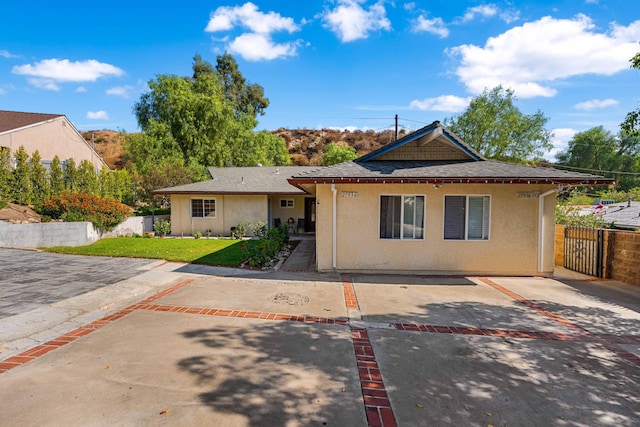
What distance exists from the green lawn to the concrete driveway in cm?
374

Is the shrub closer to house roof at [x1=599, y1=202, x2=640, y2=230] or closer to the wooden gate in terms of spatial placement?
the wooden gate

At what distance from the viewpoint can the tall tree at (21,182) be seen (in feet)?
49.1

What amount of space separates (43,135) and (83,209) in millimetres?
12893

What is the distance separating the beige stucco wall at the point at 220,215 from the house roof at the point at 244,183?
0.59 meters

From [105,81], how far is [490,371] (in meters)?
37.0

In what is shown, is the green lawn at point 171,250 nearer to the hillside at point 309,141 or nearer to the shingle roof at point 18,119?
the shingle roof at point 18,119

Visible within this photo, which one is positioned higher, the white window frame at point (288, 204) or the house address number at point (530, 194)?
the house address number at point (530, 194)

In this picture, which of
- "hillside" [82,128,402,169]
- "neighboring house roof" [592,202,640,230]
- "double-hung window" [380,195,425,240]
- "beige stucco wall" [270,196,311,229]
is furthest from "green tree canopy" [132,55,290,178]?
"neighboring house roof" [592,202,640,230]

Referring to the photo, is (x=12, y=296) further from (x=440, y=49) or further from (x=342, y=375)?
(x=440, y=49)

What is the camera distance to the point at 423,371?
3.79 meters

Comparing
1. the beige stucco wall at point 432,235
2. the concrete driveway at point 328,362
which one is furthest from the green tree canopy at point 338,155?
the concrete driveway at point 328,362

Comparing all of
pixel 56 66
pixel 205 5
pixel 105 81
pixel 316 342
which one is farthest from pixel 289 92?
pixel 316 342

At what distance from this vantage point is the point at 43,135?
22.0 metres

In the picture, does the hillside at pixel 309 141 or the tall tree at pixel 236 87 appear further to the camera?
the hillside at pixel 309 141
